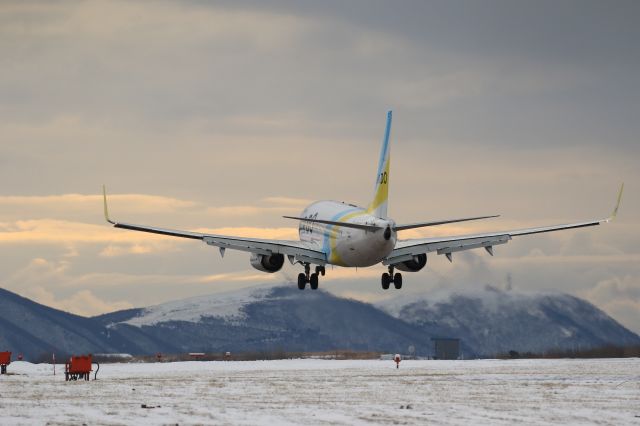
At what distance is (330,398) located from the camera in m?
55.9

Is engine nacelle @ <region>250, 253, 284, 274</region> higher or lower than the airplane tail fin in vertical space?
lower

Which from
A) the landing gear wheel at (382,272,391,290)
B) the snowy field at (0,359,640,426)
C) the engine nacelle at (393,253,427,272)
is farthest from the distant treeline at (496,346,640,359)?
the snowy field at (0,359,640,426)

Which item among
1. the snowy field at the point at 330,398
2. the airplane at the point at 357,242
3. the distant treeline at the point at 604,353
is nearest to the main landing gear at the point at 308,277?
the airplane at the point at 357,242

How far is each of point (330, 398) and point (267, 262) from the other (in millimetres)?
43675

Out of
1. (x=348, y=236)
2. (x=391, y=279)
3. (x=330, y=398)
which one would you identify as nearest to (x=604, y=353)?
(x=391, y=279)

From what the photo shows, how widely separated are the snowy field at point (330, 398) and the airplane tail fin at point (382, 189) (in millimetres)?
17021

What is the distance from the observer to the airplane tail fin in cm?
9525

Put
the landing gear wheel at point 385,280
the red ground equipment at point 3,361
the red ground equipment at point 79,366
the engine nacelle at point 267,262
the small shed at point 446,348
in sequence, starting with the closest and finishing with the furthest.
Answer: the red ground equipment at point 79,366 → the red ground equipment at point 3,361 → the engine nacelle at point 267,262 → the landing gear wheel at point 385,280 → the small shed at point 446,348

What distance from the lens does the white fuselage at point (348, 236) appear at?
88250 millimetres

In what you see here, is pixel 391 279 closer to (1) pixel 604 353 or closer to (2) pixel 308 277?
(2) pixel 308 277

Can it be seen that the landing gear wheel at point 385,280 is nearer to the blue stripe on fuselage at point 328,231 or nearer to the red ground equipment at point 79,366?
the blue stripe on fuselage at point 328,231

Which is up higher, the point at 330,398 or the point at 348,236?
the point at 348,236

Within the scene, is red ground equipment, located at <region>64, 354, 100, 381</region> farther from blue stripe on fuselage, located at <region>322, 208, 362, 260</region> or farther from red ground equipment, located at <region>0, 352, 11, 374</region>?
blue stripe on fuselage, located at <region>322, 208, 362, 260</region>

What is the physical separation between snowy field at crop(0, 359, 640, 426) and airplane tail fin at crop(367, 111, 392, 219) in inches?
670
